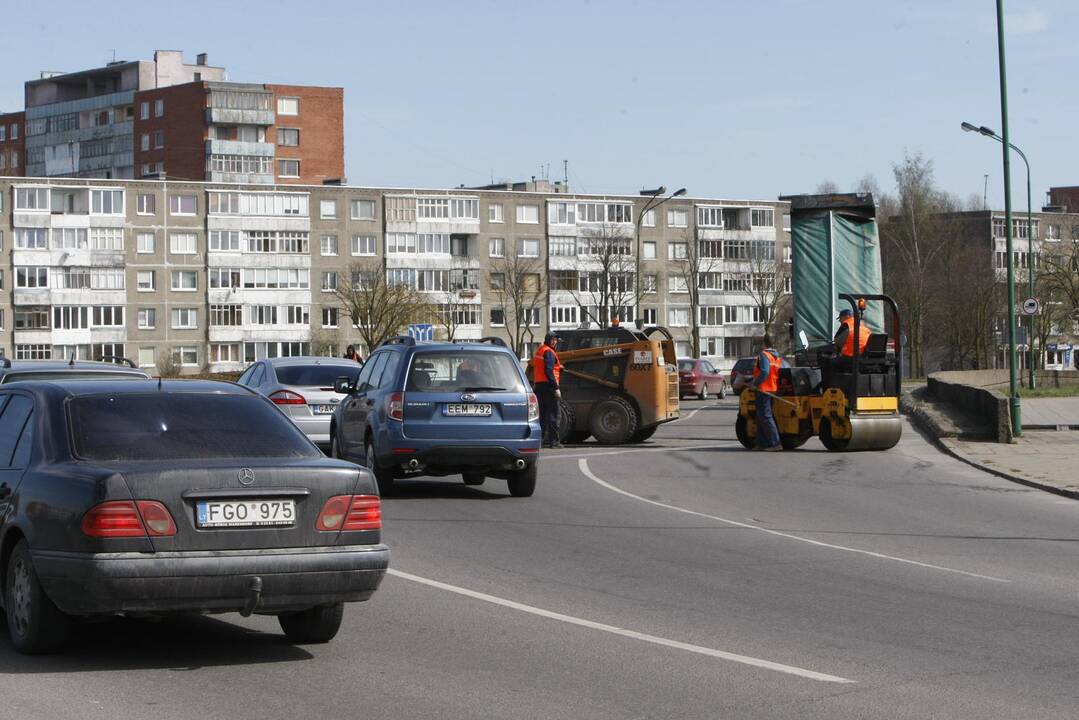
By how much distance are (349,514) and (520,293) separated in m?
103

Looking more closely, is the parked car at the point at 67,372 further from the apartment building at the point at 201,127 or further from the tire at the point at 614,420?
the apartment building at the point at 201,127

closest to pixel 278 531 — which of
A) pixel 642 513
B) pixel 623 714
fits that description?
pixel 623 714

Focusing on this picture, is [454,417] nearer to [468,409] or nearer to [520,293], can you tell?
[468,409]

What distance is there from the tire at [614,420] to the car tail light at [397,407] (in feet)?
33.9

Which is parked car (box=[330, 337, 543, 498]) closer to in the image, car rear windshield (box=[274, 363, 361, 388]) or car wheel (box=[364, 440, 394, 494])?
car wheel (box=[364, 440, 394, 494])

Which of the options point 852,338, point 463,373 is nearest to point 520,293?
point 852,338

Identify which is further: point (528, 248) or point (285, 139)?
point (285, 139)

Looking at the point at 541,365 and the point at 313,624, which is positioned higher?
the point at 541,365

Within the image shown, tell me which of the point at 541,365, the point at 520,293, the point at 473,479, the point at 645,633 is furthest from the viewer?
the point at 520,293

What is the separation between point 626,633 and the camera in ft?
29.3

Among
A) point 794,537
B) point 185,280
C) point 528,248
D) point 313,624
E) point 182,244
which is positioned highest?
point 528,248

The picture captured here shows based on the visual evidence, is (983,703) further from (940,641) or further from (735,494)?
(735,494)

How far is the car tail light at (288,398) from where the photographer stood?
22.0m

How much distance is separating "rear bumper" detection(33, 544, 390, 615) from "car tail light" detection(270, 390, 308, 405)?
561 inches
